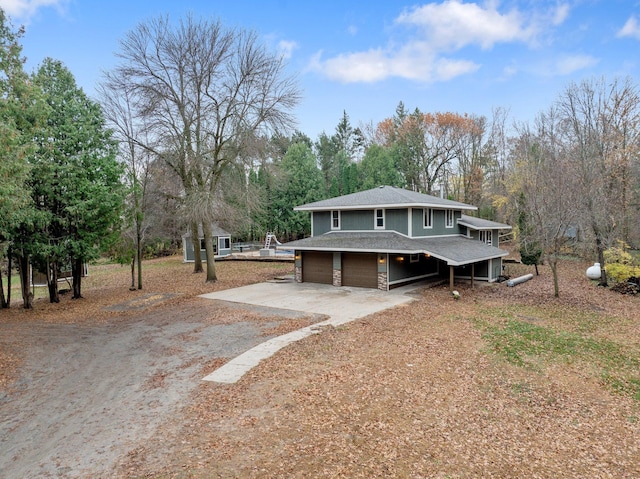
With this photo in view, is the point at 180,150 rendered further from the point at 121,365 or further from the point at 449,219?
the point at 449,219

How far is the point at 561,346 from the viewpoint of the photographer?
10.5 meters

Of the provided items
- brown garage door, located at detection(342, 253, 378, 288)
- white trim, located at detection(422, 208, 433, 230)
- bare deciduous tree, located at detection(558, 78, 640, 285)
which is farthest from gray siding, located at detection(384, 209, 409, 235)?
bare deciduous tree, located at detection(558, 78, 640, 285)

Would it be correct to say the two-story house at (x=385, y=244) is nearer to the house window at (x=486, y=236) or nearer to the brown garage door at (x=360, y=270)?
the brown garage door at (x=360, y=270)

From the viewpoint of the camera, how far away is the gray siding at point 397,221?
19328 millimetres

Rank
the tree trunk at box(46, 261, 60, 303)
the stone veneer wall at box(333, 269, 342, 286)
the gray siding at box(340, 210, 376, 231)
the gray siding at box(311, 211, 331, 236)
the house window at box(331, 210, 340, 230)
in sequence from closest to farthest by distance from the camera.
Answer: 1. the tree trunk at box(46, 261, 60, 303)
2. the stone veneer wall at box(333, 269, 342, 286)
3. the gray siding at box(340, 210, 376, 231)
4. the house window at box(331, 210, 340, 230)
5. the gray siding at box(311, 211, 331, 236)

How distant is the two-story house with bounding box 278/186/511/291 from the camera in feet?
60.5

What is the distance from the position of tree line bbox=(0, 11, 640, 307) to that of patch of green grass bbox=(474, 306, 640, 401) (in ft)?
15.0

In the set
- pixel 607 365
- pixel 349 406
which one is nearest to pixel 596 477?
pixel 349 406

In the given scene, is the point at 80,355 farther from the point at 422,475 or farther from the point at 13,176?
the point at 422,475

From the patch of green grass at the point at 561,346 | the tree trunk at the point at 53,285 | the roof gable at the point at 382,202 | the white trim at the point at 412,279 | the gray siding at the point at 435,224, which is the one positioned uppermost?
the roof gable at the point at 382,202

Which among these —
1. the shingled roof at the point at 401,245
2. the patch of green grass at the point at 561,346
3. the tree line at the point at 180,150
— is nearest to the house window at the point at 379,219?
the shingled roof at the point at 401,245

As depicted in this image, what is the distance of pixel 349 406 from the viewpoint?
6.62 metres

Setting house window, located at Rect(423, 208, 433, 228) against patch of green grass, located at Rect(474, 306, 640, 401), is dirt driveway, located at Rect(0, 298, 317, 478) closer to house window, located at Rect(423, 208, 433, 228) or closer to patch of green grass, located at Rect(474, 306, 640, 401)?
patch of green grass, located at Rect(474, 306, 640, 401)

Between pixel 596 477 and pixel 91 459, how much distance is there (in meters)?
6.83
